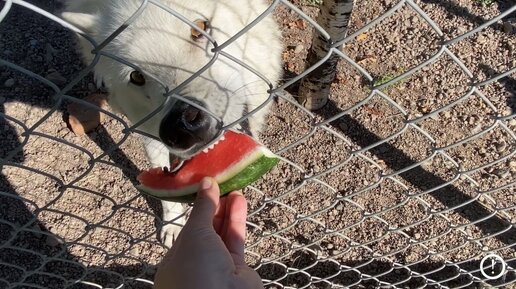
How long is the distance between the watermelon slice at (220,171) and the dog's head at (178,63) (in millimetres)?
86

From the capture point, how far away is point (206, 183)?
188 cm

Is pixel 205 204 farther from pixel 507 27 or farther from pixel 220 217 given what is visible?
pixel 507 27

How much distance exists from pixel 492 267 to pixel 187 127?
84.7 inches

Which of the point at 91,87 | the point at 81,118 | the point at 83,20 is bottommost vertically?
the point at 83,20

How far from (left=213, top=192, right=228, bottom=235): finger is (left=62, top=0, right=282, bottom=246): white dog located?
276mm

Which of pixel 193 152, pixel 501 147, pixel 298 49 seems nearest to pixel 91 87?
pixel 298 49

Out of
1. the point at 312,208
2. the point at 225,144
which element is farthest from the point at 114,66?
the point at 312,208

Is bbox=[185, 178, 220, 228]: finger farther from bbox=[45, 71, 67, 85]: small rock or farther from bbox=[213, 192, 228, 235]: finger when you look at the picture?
bbox=[45, 71, 67, 85]: small rock

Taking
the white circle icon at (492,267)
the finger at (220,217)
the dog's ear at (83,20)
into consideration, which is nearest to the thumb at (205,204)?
the finger at (220,217)

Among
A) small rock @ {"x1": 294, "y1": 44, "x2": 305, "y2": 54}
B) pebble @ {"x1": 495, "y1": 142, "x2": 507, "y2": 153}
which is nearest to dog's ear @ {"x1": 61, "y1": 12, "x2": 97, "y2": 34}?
small rock @ {"x1": 294, "y1": 44, "x2": 305, "y2": 54}

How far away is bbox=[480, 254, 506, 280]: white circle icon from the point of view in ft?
10.5

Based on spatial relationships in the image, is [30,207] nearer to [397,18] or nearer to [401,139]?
[401,139]

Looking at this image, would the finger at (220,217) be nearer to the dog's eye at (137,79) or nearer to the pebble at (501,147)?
the dog's eye at (137,79)

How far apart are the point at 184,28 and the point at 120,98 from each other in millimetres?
655
